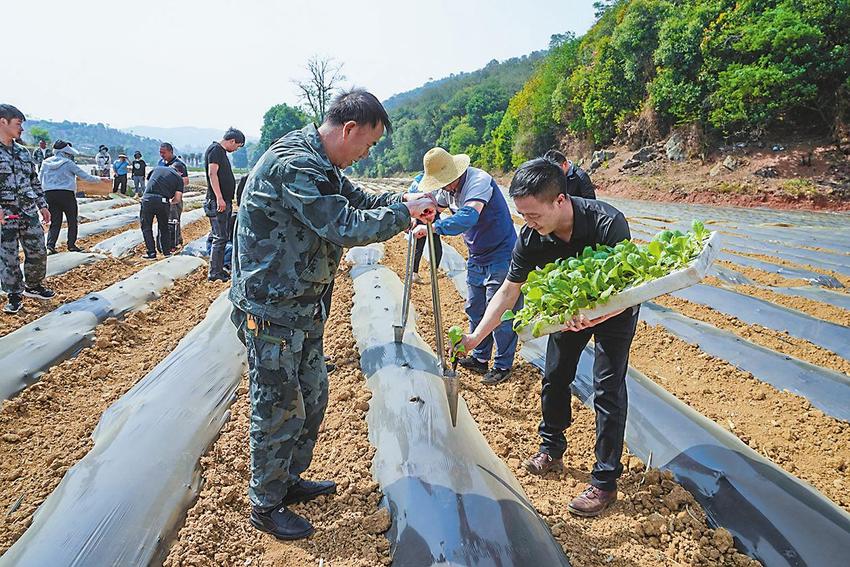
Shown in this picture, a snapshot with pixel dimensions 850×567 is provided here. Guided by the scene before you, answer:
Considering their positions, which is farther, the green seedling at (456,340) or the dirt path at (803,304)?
the dirt path at (803,304)

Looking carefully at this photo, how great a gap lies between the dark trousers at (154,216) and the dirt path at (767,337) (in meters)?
6.98

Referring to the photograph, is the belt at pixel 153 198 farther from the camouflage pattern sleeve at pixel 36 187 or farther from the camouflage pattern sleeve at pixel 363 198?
the camouflage pattern sleeve at pixel 363 198

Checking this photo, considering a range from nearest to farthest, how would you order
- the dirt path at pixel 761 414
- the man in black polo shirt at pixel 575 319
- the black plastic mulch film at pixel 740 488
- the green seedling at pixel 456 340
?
the black plastic mulch film at pixel 740 488 < the man in black polo shirt at pixel 575 319 < the green seedling at pixel 456 340 < the dirt path at pixel 761 414

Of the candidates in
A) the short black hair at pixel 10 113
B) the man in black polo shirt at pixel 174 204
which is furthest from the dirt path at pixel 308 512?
the man in black polo shirt at pixel 174 204

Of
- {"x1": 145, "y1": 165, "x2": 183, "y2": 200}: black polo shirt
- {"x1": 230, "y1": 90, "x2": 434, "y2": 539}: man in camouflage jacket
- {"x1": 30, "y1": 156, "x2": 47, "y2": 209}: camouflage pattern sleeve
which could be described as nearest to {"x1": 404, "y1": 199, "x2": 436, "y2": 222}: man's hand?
{"x1": 230, "y1": 90, "x2": 434, "y2": 539}: man in camouflage jacket

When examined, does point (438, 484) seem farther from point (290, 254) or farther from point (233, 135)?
point (233, 135)

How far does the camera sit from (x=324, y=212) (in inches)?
77.9

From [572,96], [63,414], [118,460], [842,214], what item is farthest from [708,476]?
[572,96]

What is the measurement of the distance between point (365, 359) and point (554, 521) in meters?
1.86

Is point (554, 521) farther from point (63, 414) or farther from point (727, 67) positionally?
point (727, 67)

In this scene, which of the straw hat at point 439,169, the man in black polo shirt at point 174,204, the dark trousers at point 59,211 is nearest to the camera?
the straw hat at point 439,169

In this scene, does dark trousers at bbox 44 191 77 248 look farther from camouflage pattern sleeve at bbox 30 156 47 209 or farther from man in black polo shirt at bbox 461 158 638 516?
man in black polo shirt at bbox 461 158 638 516

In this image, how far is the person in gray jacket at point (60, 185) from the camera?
708 cm

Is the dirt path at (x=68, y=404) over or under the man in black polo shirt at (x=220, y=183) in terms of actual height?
under
